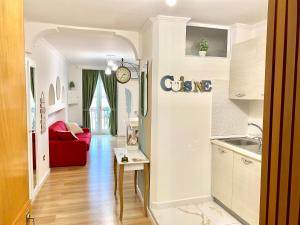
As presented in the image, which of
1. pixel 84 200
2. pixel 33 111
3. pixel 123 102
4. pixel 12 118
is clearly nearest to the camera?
pixel 12 118

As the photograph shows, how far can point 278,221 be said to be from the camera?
72 centimetres

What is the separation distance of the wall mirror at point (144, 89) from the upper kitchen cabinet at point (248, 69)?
1.14 m

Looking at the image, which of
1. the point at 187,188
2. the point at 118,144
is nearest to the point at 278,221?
the point at 187,188

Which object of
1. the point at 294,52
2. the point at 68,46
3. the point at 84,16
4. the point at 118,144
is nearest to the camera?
the point at 294,52

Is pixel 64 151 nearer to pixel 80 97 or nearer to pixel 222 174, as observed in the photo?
pixel 222 174

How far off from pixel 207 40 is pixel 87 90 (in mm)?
5895

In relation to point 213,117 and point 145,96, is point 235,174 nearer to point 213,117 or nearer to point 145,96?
point 213,117

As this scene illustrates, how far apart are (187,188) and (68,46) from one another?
12.1 feet

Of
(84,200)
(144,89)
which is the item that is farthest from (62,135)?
(144,89)

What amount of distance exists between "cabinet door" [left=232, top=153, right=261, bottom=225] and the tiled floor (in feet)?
0.65

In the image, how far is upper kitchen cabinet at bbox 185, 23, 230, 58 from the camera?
3177mm

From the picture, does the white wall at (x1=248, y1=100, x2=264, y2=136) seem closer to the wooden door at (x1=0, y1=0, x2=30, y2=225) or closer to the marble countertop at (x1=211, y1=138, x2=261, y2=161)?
the marble countertop at (x1=211, y1=138, x2=261, y2=161)

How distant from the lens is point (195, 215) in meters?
2.90

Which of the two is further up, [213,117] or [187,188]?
[213,117]
